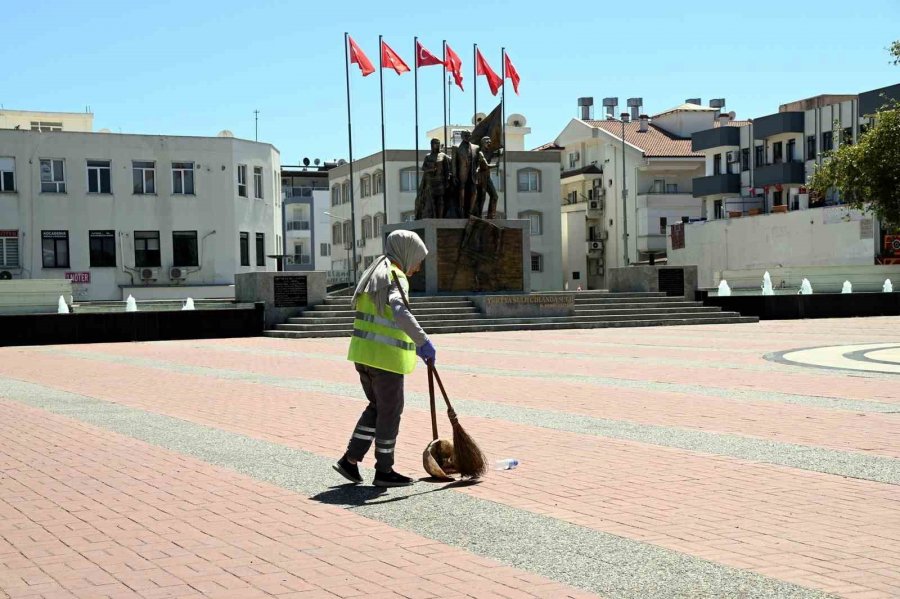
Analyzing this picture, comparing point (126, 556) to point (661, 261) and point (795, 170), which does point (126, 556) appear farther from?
point (661, 261)

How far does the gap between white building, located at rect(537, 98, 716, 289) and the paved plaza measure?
2238 inches

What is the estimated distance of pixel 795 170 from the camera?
189ft

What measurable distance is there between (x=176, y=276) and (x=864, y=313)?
98.0 feet

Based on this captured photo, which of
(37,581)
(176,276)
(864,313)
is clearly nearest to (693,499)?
(37,581)

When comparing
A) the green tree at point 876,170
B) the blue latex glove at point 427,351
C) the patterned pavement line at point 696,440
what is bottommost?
the patterned pavement line at point 696,440

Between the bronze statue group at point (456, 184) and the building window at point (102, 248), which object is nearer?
the bronze statue group at point (456, 184)

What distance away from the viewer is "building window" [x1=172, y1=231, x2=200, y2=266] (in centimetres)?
5112

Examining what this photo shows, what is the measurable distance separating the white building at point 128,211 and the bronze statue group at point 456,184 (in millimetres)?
23119

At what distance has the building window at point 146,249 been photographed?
1987 inches

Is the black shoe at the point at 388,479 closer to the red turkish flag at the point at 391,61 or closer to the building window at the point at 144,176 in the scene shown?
the red turkish flag at the point at 391,61

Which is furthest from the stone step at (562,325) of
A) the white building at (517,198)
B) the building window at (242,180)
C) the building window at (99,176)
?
the white building at (517,198)

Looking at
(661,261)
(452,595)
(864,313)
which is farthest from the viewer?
(661,261)

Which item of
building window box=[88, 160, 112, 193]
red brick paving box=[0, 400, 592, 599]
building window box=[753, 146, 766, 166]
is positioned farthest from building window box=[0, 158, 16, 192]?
red brick paving box=[0, 400, 592, 599]

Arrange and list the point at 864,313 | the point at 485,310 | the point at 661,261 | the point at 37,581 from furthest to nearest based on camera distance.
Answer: the point at 661,261 → the point at 864,313 → the point at 485,310 → the point at 37,581
